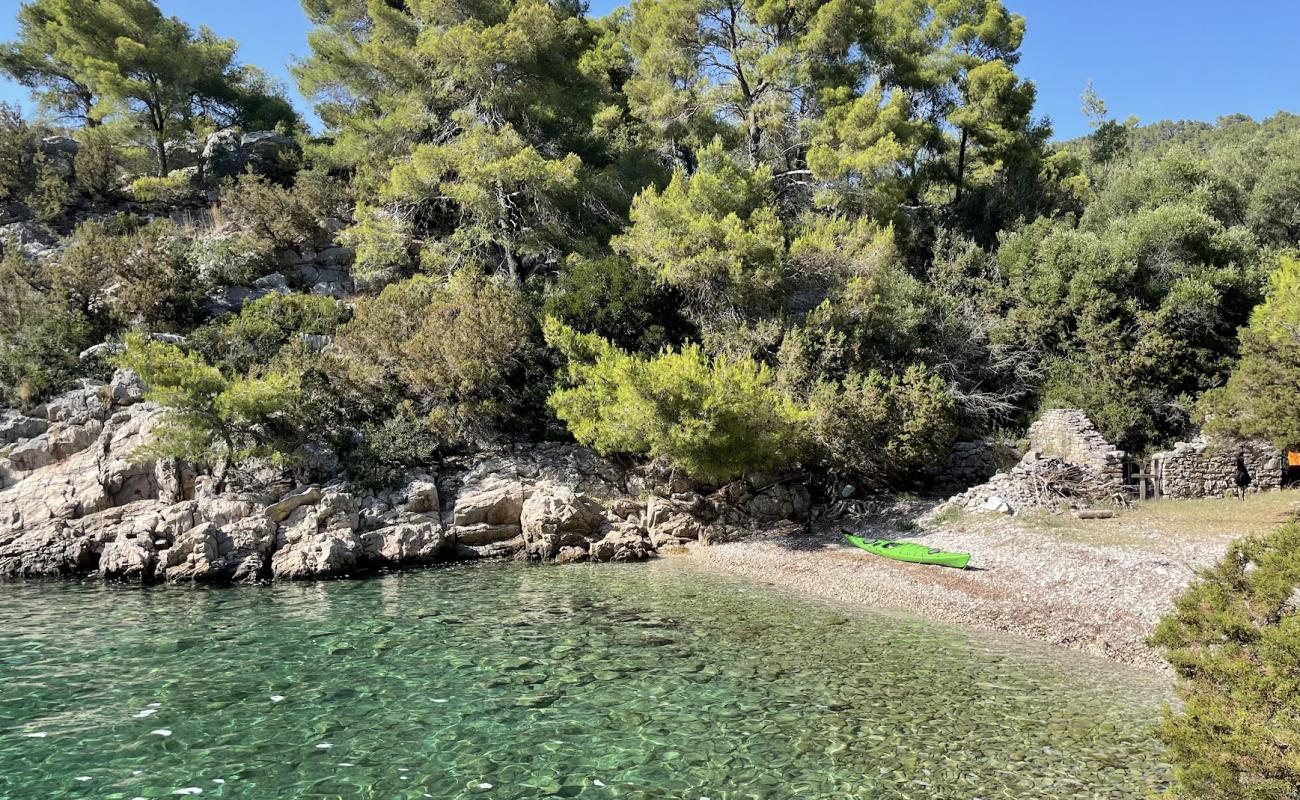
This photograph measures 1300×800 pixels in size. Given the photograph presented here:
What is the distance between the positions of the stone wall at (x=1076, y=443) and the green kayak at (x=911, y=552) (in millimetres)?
7080

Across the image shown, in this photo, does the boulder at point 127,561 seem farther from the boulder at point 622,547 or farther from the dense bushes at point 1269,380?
the dense bushes at point 1269,380

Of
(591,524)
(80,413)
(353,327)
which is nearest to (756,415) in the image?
(591,524)

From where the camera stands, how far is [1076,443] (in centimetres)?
2039

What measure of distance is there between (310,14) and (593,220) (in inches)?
750

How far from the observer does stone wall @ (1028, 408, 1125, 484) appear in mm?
19641

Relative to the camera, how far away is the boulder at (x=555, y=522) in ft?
62.7

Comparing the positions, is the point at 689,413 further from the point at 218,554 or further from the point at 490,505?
the point at 218,554

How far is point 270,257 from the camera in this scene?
2941cm

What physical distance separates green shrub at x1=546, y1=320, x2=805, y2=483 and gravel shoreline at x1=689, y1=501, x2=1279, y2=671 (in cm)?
252

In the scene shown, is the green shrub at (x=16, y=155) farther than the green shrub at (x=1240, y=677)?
Yes

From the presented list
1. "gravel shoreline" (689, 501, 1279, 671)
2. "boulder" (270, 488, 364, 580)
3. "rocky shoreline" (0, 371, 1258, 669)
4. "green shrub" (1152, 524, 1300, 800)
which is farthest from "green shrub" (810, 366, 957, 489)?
"green shrub" (1152, 524, 1300, 800)

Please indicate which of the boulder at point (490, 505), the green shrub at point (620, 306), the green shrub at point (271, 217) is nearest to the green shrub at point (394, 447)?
the boulder at point (490, 505)

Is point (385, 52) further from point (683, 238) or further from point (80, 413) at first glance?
point (80, 413)

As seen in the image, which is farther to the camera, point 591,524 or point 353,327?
point 353,327
